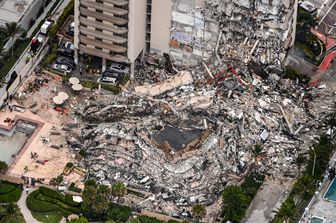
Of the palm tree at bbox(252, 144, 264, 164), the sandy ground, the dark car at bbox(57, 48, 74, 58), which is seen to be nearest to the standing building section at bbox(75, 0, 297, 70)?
the dark car at bbox(57, 48, 74, 58)

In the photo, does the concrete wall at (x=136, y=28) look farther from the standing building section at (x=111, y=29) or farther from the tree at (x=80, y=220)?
the tree at (x=80, y=220)

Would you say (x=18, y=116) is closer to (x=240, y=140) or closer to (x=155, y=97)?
(x=155, y=97)

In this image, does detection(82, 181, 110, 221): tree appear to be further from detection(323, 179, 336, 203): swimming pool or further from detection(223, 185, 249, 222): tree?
detection(323, 179, 336, 203): swimming pool

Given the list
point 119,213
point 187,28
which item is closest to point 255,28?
point 187,28

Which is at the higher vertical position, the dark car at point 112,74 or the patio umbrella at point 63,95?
the dark car at point 112,74

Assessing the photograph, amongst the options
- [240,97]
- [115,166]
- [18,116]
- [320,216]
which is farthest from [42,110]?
[320,216]

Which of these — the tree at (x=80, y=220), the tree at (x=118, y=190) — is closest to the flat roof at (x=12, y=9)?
the tree at (x=118, y=190)

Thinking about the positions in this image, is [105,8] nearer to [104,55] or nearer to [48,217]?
[104,55]

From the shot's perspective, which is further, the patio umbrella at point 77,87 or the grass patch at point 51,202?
the patio umbrella at point 77,87
